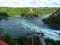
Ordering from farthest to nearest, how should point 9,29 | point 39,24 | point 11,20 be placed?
point 39,24 → point 11,20 → point 9,29

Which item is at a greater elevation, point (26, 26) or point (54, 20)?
point (54, 20)

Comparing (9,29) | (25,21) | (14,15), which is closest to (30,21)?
(25,21)

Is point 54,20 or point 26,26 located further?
point 54,20

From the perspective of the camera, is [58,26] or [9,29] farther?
[58,26]

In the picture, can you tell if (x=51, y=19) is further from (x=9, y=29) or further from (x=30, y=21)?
(x=9, y=29)

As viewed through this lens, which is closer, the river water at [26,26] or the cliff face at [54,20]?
the river water at [26,26]

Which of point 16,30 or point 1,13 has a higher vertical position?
point 1,13

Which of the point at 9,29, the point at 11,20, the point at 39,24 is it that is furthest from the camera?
the point at 39,24

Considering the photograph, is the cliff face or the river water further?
the cliff face
